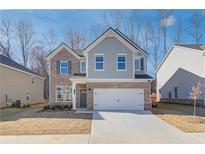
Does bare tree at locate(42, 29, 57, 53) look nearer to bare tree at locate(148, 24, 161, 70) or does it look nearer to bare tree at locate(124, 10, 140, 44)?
bare tree at locate(124, 10, 140, 44)

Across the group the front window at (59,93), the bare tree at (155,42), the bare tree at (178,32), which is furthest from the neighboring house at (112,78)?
the bare tree at (178,32)

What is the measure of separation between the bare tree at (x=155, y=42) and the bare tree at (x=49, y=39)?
14.2m

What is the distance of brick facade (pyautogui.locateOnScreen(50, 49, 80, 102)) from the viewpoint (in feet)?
89.6

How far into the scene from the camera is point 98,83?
74.4ft

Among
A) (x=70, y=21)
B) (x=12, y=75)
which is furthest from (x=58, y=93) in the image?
(x=70, y=21)

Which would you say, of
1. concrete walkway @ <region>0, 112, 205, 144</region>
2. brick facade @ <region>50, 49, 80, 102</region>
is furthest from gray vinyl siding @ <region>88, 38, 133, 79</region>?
concrete walkway @ <region>0, 112, 205, 144</region>

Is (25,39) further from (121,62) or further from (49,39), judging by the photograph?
(121,62)

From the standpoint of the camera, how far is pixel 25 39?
42.3m

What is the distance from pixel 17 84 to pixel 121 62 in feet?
42.5

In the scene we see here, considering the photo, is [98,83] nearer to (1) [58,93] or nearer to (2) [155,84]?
(1) [58,93]

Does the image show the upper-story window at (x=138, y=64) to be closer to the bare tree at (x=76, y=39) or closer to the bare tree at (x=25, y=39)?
the bare tree at (x=76, y=39)

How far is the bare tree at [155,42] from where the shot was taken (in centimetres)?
4094

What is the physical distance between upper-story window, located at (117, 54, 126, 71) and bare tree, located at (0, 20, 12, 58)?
2322cm

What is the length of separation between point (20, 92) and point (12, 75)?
9.17ft
